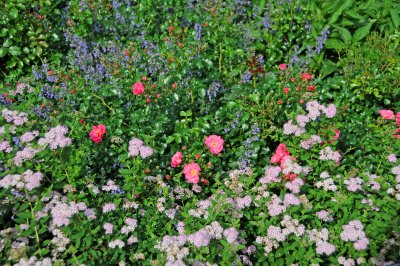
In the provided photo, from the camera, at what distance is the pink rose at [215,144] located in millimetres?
3510

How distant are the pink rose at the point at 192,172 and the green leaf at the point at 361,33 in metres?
2.35

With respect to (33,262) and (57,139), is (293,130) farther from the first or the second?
(33,262)

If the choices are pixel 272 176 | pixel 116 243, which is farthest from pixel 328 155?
pixel 116 243

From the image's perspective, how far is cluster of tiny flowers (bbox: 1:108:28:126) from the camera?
342cm

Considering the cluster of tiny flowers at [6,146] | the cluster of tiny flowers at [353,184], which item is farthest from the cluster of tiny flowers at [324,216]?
the cluster of tiny flowers at [6,146]

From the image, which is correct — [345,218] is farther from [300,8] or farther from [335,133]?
[300,8]

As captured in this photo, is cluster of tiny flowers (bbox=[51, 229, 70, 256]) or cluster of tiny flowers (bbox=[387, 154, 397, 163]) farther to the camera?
cluster of tiny flowers (bbox=[387, 154, 397, 163])

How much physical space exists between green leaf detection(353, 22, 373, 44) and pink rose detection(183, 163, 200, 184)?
2.35 metres

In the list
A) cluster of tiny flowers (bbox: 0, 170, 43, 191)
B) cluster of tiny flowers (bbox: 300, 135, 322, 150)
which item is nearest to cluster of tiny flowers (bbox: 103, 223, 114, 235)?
cluster of tiny flowers (bbox: 0, 170, 43, 191)

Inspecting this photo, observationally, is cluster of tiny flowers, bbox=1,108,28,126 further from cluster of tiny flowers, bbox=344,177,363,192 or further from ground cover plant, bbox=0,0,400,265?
cluster of tiny flowers, bbox=344,177,363,192

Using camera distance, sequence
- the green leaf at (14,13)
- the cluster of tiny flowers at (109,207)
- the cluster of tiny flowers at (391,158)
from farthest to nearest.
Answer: the green leaf at (14,13) → the cluster of tiny flowers at (391,158) → the cluster of tiny flowers at (109,207)

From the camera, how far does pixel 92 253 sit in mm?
2752

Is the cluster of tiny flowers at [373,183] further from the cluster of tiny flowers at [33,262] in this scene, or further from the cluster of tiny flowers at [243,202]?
the cluster of tiny flowers at [33,262]

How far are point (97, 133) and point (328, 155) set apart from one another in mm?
1700
